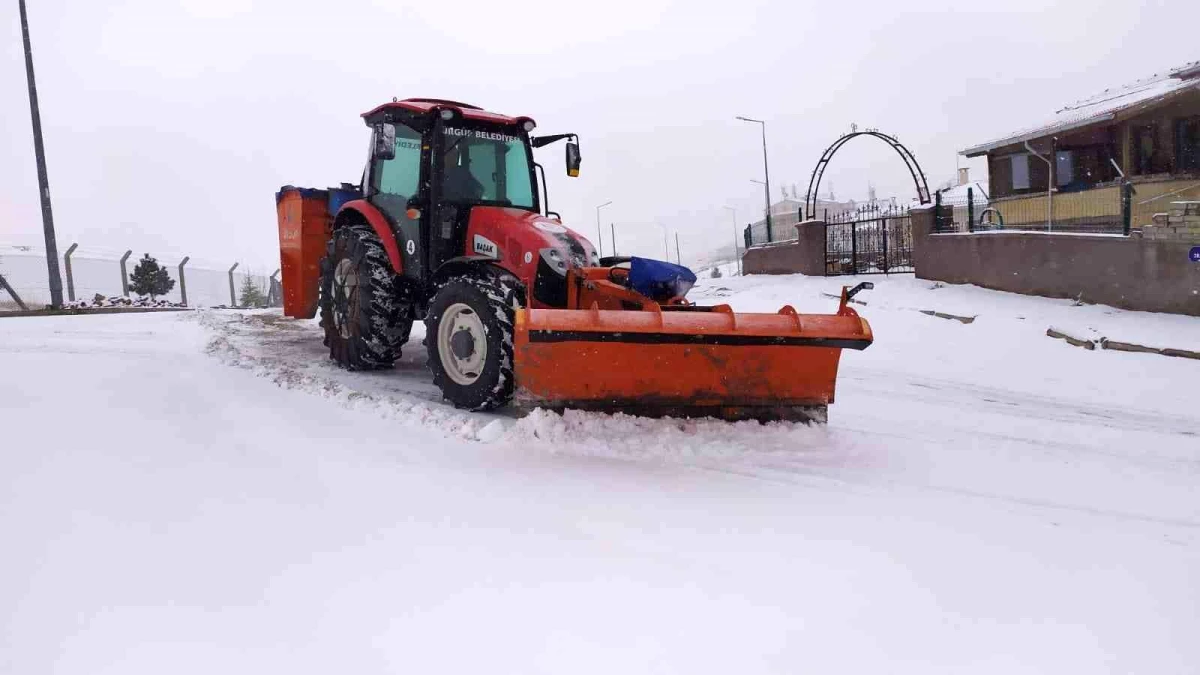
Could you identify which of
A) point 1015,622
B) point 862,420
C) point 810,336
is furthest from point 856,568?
point 862,420

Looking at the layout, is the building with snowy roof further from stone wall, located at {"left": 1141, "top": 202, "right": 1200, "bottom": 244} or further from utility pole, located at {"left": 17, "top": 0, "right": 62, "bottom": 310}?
utility pole, located at {"left": 17, "top": 0, "right": 62, "bottom": 310}

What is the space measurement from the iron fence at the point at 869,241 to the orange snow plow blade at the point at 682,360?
43.5 feet

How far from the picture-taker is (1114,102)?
62.6 feet

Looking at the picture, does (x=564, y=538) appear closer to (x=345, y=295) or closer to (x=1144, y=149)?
(x=345, y=295)

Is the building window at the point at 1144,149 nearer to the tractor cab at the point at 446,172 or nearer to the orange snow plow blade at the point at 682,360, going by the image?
the tractor cab at the point at 446,172

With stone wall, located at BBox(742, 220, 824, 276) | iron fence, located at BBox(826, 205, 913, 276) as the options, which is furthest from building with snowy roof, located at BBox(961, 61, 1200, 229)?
stone wall, located at BBox(742, 220, 824, 276)

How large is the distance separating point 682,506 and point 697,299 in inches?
495

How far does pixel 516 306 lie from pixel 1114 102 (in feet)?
67.6

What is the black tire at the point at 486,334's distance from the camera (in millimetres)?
4578

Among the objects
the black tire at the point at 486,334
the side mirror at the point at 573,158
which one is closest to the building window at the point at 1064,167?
the side mirror at the point at 573,158

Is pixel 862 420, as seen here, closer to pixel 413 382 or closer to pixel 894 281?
pixel 413 382

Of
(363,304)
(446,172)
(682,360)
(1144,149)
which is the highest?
(1144,149)

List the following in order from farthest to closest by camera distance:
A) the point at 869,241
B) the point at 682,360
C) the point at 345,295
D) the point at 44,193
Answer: the point at 869,241 < the point at 44,193 < the point at 345,295 < the point at 682,360

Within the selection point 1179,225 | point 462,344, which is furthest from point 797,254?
point 462,344
